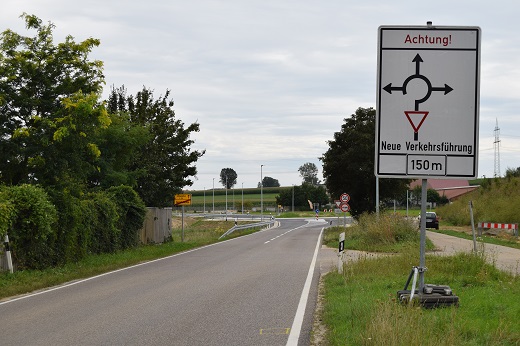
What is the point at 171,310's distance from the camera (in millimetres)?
11266

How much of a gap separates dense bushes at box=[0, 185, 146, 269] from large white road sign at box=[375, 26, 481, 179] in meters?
11.4

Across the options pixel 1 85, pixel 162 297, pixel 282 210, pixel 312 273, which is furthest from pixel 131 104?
pixel 282 210

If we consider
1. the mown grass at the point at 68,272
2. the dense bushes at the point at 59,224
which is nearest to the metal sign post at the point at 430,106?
the mown grass at the point at 68,272

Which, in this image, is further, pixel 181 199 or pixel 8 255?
pixel 181 199

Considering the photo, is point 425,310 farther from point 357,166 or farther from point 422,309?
point 357,166

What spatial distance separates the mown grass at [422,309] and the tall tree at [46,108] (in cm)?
940

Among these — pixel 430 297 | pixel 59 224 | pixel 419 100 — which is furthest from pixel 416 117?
pixel 59 224

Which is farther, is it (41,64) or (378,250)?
(378,250)

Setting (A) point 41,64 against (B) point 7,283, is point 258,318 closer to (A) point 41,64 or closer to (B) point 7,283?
(B) point 7,283

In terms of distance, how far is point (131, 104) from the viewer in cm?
4088

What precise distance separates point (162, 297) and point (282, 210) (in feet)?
411

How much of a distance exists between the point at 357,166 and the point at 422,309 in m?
39.0

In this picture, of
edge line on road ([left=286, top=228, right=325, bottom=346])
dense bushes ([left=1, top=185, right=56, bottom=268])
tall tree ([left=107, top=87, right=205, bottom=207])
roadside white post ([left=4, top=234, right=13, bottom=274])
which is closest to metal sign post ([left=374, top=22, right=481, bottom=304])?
edge line on road ([left=286, top=228, right=325, bottom=346])

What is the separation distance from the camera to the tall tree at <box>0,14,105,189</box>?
2069 cm
